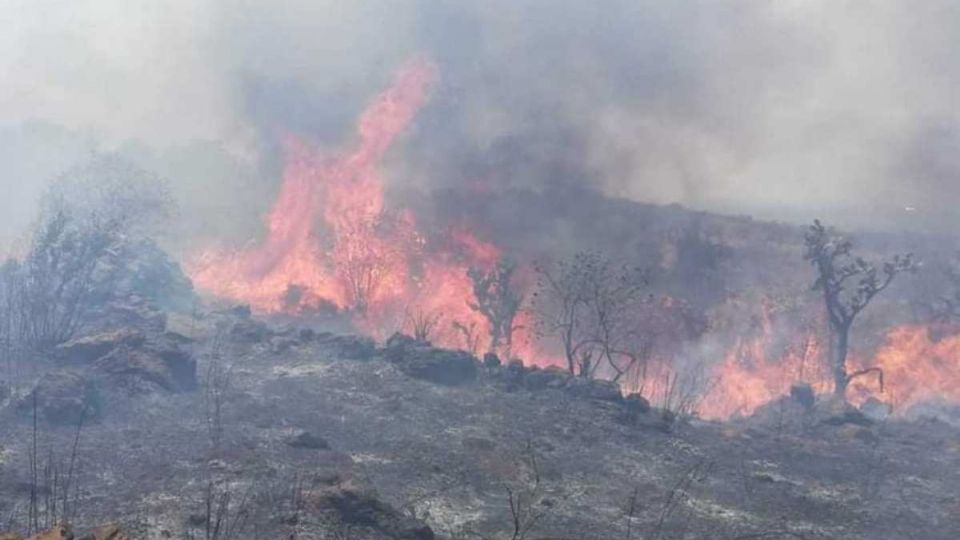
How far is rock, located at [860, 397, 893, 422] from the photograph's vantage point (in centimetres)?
4691

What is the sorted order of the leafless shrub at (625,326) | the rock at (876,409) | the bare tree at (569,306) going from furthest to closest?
the leafless shrub at (625,326)
the bare tree at (569,306)
the rock at (876,409)

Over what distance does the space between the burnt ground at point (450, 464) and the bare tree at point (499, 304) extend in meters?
10.8

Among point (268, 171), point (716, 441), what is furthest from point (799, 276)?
point (268, 171)

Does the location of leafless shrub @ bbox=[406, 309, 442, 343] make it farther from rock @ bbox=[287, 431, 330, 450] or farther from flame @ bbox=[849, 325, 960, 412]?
flame @ bbox=[849, 325, 960, 412]

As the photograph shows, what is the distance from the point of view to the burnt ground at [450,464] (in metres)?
24.8

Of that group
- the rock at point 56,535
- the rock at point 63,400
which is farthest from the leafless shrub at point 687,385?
the rock at point 56,535

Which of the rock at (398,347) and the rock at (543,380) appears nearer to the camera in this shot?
the rock at (543,380)

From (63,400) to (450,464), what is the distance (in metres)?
16.7

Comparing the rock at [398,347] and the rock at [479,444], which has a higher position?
the rock at [398,347]

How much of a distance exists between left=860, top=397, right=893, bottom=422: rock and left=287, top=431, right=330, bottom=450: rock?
33278mm

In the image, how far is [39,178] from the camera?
81.6 metres

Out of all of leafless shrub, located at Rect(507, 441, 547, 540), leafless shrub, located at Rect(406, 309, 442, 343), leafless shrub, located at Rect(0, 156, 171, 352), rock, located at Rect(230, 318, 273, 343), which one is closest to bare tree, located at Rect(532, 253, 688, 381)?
leafless shrub, located at Rect(406, 309, 442, 343)

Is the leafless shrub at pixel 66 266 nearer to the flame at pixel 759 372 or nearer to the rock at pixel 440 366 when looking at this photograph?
the rock at pixel 440 366

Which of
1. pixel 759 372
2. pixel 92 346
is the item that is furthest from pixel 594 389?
pixel 92 346
